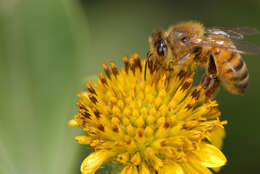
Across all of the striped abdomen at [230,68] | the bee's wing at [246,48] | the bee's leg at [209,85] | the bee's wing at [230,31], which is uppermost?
the bee's wing at [230,31]

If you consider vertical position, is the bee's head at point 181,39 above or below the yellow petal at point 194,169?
above

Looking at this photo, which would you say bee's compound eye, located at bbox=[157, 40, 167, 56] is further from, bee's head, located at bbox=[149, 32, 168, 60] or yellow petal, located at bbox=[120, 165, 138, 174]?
yellow petal, located at bbox=[120, 165, 138, 174]

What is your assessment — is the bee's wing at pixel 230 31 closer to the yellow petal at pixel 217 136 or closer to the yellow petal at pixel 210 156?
the yellow petal at pixel 217 136

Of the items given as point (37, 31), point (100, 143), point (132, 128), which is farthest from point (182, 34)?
point (37, 31)

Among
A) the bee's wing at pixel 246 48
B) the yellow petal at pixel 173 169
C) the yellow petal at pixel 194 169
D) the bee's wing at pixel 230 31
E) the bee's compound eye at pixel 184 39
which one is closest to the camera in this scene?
the yellow petal at pixel 173 169

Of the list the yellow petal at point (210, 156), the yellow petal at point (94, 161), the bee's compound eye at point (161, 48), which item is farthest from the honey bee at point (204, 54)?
the yellow petal at point (94, 161)

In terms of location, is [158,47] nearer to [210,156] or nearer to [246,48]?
[246,48]

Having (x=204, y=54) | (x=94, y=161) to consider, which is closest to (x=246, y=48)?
(x=204, y=54)

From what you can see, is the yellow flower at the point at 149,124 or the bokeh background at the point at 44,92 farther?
the bokeh background at the point at 44,92
